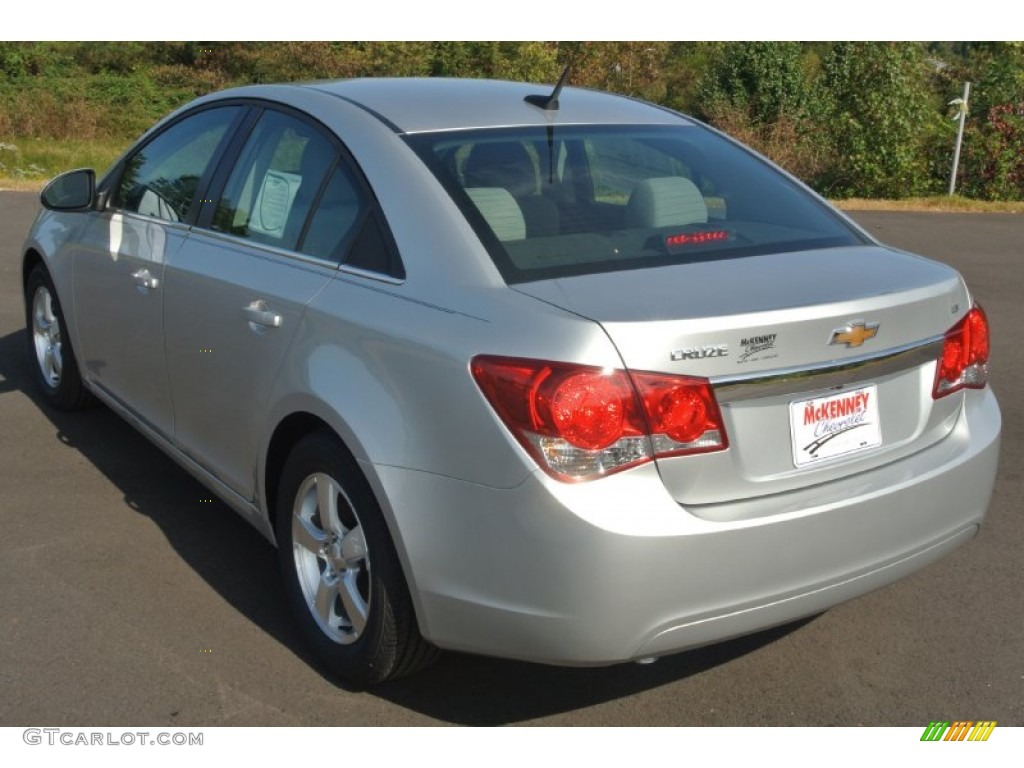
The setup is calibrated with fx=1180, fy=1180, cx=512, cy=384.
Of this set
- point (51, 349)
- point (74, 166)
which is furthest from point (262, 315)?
point (74, 166)

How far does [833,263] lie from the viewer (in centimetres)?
323

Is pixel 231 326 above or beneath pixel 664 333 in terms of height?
beneath

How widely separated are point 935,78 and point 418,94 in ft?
124

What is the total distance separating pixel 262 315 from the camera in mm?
3574

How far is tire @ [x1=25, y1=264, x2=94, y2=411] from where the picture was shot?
5660 mm

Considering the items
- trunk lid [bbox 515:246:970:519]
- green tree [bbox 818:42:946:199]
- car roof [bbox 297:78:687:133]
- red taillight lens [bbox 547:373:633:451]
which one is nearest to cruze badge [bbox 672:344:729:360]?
trunk lid [bbox 515:246:970:519]

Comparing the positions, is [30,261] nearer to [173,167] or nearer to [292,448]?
[173,167]

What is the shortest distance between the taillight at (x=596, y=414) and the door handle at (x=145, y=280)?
2.05 meters

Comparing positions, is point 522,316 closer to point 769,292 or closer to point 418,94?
point 769,292

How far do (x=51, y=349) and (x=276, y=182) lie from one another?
260cm

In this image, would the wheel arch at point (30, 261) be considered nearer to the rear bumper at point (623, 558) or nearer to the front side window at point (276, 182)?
the front side window at point (276, 182)

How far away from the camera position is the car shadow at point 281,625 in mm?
3361

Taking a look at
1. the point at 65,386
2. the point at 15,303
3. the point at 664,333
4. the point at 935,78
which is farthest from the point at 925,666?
the point at 935,78
